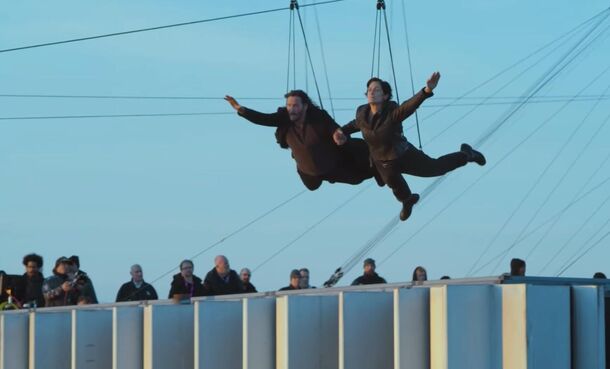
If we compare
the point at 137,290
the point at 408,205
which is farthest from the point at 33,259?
the point at 408,205

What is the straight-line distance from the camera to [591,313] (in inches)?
640

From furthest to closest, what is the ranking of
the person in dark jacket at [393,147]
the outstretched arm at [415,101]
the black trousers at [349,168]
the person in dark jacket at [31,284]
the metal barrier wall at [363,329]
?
the person in dark jacket at [31,284] → the black trousers at [349,168] → the person in dark jacket at [393,147] → the outstretched arm at [415,101] → the metal barrier wall at [363,329]

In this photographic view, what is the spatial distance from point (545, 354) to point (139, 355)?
598cm

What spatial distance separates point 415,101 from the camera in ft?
63.2

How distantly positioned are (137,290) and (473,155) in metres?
4.97

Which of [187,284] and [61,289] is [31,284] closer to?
[61,289]

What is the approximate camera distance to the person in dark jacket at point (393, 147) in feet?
65.8

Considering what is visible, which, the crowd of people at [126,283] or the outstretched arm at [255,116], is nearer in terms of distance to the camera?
the outstretched arm at [255,116]

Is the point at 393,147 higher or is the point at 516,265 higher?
the point at 393,147

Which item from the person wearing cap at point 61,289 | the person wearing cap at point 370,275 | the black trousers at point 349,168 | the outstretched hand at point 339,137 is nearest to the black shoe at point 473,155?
the black trousers at point 349,168

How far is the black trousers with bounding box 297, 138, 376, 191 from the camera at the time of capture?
2100 cm

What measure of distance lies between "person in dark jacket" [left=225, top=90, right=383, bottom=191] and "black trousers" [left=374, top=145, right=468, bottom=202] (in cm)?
40

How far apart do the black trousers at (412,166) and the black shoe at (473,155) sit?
0.05 m

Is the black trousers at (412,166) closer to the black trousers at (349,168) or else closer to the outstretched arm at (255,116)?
the black trousers at (349,168)
